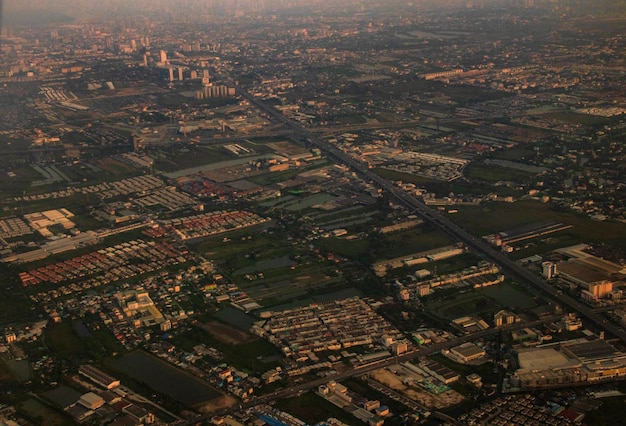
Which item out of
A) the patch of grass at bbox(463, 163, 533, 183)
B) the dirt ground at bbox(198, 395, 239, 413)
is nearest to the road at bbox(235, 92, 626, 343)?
the patch of grass at bbox(463, 163, 533, 183)

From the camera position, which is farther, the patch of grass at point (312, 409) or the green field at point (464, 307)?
the green field at point (464, 307)

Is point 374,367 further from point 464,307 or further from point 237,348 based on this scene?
point 464,307

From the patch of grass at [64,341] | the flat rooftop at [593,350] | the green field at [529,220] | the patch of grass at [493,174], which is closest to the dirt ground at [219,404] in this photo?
the patch of grass at [64,341]

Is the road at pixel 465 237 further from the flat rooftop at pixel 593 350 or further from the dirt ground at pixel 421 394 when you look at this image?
the dirt ground at pixel 421 394

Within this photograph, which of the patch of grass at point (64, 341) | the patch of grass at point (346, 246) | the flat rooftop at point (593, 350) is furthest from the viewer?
the patch of grass at point (346, 246)

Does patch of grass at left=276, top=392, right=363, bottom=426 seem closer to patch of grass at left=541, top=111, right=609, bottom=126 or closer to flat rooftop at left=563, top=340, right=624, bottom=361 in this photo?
flat rooftop at left=563, top=340, right=624, bottom=361

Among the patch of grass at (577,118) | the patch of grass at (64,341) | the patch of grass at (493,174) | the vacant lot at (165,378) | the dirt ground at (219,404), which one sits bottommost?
the patch of grass at (64,341)

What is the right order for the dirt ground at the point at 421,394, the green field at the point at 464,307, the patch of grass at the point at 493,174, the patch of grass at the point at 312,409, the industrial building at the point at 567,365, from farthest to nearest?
the patch of grass at the point at 493,174
the green field at the point at 464,307
the industrial building at the point at 567,365
the dirt ground at the point at 421,394
the patch of grass at the point at 312,409

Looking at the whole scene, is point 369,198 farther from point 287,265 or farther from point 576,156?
point 576,156
